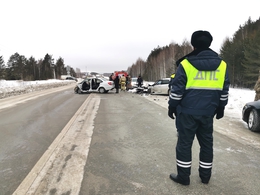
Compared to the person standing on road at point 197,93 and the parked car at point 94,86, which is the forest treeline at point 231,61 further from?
the person standing on road at point 197,93

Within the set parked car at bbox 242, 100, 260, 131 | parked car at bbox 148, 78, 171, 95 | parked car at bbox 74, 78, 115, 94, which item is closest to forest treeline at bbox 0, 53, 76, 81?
parked car at bbox 74, 78, 115, 94

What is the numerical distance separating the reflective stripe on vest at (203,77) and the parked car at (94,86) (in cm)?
1704

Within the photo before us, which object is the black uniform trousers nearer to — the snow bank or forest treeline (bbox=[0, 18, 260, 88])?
the snow bank

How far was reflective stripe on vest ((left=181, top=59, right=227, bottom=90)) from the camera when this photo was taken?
2539 millimetres

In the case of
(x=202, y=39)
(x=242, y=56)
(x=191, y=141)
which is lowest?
(x=191, y=141)

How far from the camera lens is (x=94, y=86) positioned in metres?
19.6

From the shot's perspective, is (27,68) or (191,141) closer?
(191,141)

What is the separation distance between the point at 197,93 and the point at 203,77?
21cm

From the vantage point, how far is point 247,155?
3.77 meters

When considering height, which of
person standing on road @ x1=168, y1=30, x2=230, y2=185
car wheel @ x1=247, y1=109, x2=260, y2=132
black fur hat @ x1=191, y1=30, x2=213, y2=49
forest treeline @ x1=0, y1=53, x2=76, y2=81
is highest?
forest treeline @ x1=0, y1=53, x2=76, y2=81

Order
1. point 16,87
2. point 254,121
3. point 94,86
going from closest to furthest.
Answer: point 254,121
point 94,86
point 16,87

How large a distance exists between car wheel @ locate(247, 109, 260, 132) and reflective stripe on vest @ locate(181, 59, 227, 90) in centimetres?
354

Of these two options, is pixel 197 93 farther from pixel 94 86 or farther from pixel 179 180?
pixel 94 86

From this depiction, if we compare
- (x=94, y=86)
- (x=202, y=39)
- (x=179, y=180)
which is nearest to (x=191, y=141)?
(x=179, y=180)
